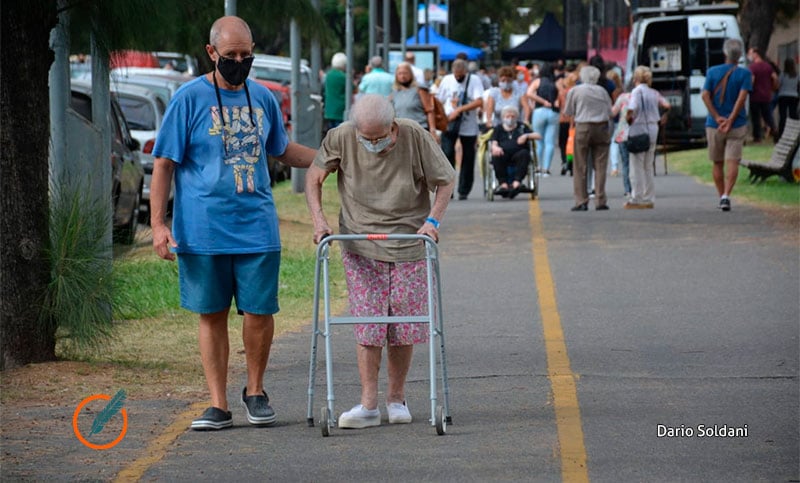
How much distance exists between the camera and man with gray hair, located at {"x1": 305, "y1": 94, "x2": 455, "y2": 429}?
23.4 feet

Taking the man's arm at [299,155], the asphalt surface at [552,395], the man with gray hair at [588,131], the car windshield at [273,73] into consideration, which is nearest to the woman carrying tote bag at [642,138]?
the man with gray hair at [588,131]

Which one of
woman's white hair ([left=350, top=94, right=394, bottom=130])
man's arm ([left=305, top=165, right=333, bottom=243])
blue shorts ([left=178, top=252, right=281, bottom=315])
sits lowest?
blue shorts ([left=178, top=252, right=281, bottom=315])

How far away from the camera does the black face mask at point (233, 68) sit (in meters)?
7.07

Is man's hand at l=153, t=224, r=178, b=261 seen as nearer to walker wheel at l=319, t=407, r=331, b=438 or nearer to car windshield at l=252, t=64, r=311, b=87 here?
walker wheel at l=319, t=407, r=331, b=438

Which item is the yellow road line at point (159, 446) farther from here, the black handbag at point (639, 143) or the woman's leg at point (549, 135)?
the woman's leg at point (549, 135)

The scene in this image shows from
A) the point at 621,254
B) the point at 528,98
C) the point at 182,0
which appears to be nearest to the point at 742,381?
the point at 182,0

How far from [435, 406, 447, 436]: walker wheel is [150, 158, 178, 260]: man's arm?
1385mm

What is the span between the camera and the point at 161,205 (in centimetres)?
717

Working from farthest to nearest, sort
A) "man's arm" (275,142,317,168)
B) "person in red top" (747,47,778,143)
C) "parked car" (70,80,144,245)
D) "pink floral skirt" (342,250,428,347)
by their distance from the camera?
"person in red top" (747,47,778,143)
"parked car" (70,80,144,245)
"man's arm" (275,142,317,168)
"pink floral skirt" (342,250,428,347)

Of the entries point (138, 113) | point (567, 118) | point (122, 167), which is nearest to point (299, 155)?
point (122, 167)

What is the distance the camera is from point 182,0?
9500 millimetres

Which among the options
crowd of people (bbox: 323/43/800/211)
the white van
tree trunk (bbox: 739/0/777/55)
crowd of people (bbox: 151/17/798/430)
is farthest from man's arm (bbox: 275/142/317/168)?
tree trunk (bbox: 739/0/777/55)

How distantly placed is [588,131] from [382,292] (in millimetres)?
11573

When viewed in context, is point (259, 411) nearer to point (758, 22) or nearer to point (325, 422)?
point (325, 422)
